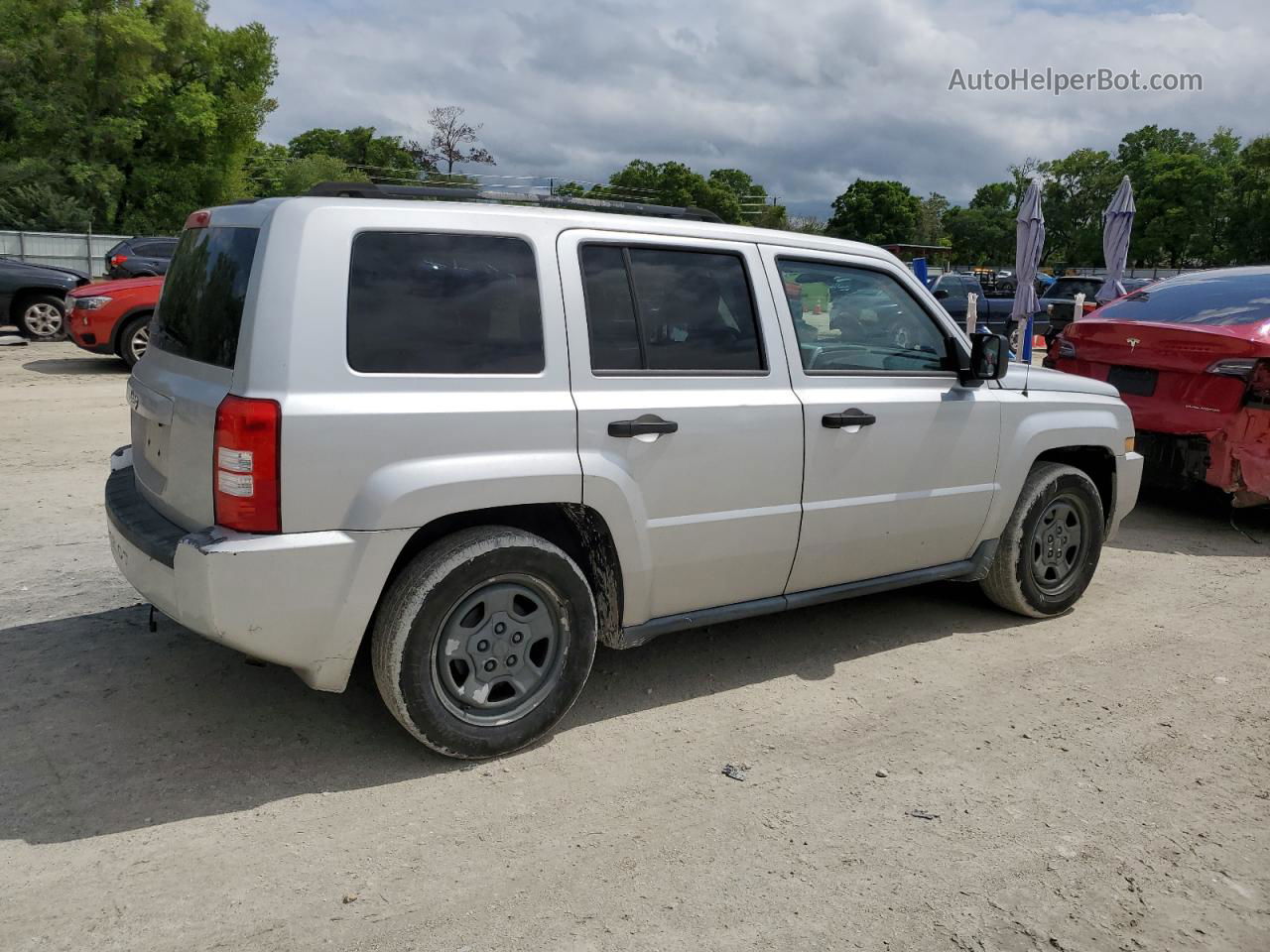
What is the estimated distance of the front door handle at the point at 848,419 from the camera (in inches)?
170

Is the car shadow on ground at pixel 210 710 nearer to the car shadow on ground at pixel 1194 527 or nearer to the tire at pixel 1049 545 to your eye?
the tire at pixel 1049 545

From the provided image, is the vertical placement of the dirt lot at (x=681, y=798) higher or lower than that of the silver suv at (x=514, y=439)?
lower

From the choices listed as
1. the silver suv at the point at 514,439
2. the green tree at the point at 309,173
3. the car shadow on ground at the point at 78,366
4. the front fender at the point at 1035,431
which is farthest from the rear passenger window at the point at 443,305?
the green tree at the point at 309,173

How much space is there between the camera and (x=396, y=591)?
346 centimetres

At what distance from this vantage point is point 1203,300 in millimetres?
7680

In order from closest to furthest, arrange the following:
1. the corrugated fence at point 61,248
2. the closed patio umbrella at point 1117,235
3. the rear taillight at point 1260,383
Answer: the rear taillight at point 1260,383, the closed patio umbrella at point 1117,235, the corrugated fence at point 61,248

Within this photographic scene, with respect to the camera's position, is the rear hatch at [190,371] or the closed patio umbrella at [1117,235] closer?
the rear hatch at [190,371]

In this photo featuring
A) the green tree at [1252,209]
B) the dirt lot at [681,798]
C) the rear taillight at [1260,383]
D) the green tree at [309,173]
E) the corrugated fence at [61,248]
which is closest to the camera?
the dirt lot at [681,798]

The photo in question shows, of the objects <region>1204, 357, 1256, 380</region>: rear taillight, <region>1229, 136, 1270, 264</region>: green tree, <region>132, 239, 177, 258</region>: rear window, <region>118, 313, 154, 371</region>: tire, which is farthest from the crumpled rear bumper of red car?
<region>1229, 136, 1270, 264</region>: green tree

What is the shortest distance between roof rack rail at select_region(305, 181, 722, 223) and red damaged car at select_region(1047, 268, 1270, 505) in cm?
412

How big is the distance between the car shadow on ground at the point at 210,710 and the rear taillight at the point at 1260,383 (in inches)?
109

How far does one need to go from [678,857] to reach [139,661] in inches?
98.7

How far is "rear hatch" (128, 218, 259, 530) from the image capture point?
3.36 metres

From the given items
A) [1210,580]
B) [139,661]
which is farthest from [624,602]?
[1210,580]
